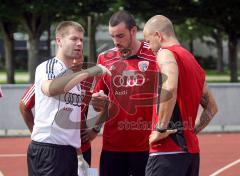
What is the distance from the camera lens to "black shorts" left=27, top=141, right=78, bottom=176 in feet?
15.7

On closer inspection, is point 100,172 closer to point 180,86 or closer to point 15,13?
point 180,86

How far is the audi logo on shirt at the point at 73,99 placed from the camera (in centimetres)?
479

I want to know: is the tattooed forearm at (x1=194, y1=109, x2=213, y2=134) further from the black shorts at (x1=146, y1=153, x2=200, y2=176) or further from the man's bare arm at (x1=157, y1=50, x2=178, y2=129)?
the man's bare arm at (x1=157, y1=50, x2=178, y2=129)

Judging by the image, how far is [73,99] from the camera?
485cm

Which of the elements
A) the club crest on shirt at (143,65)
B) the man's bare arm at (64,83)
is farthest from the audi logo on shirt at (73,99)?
the club crest on shirt at (143,65)

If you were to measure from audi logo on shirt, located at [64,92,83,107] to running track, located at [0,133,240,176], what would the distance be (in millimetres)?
5705

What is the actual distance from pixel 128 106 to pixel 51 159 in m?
1.20

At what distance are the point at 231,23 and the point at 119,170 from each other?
33620mm

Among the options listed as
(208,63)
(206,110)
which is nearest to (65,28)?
(206,110)

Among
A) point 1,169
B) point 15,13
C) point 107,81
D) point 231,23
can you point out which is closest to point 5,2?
point 15,13

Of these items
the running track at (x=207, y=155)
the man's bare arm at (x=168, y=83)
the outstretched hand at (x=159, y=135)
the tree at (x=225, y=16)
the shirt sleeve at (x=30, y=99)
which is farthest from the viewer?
the tree at (x=225, y=16)

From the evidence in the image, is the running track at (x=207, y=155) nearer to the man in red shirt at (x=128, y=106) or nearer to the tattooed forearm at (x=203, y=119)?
the man in red shirt at (x=128, y=106)

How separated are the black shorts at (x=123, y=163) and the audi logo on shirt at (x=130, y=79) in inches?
24.6

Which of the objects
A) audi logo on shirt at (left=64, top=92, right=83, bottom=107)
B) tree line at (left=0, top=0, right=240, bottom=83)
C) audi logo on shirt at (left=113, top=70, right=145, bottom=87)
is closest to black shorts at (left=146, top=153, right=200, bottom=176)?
audi logo on shirt at (left=64, top=92, right=83, bottom=107)
